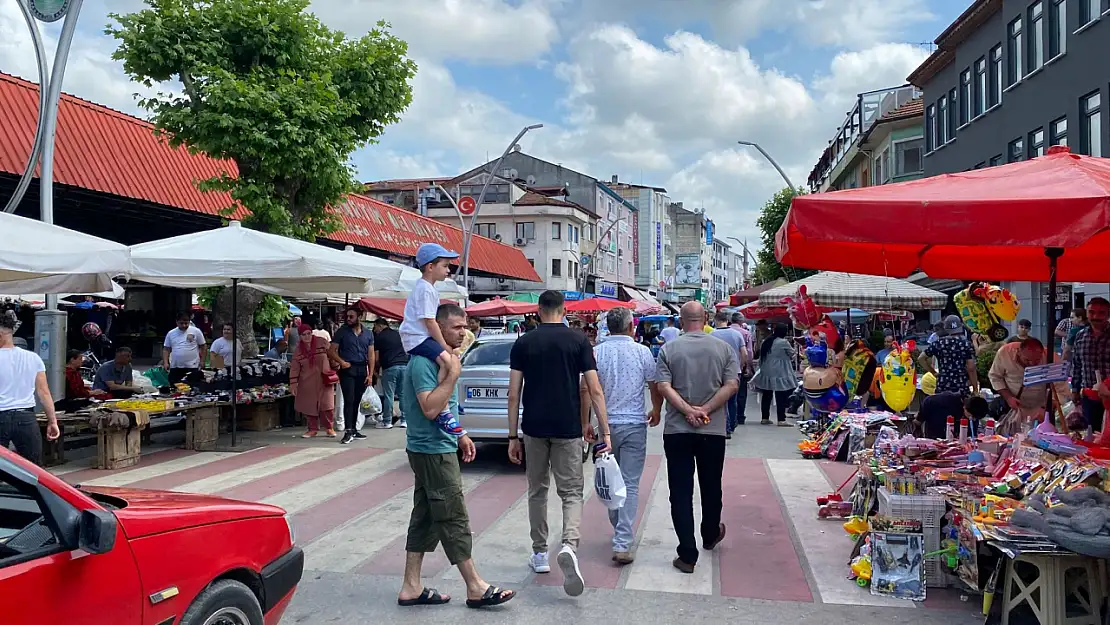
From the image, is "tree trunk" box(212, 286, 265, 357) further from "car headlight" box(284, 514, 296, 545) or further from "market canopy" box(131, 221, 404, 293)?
"car headlight" box(284, 514, 296, 545)

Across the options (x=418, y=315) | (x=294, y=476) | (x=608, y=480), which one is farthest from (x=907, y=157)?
(x=418, y=315)

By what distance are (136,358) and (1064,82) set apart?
97.0 feet

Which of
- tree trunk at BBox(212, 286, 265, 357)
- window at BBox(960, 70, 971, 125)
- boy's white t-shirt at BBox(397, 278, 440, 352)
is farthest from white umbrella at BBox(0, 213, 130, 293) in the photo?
window at BBox(960, 70, 971, 125)

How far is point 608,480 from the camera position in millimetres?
5547

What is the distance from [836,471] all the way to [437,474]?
628 centimetres

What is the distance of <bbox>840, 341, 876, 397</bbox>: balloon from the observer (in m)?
9.56

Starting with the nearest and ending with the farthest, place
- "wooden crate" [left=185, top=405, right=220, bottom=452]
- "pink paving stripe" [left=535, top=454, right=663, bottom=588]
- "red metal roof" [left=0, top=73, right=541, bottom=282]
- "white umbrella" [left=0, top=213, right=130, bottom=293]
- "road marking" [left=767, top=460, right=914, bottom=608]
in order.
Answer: "road marking" [left=767, top=460, right=914, bottom=608] < "pink paving stripe" [left=535, top=454, right=663, bottom=588] < "white umbrella" [left=0, top=213, right=130, bottom=293] < "wooden crate" [left=185, top=405, right=220, bottom=452] < "red metal roof" [left=0, top=73, right=541, bottom=282]

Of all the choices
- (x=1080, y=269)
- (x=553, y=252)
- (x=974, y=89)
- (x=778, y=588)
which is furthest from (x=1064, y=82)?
(x=553, y=252)

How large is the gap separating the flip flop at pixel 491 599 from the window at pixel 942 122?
27.6 metres

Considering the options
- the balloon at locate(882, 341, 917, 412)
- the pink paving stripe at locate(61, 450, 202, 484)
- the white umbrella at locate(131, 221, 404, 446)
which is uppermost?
the white umbrella at locate(131, 221, 404, 446)

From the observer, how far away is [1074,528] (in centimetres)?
421

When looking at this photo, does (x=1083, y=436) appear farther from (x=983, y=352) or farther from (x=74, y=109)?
(x=74, y=109)

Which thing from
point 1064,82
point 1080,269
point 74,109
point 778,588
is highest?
point 1064,82

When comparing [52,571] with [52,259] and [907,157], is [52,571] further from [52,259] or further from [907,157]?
[907,157]
